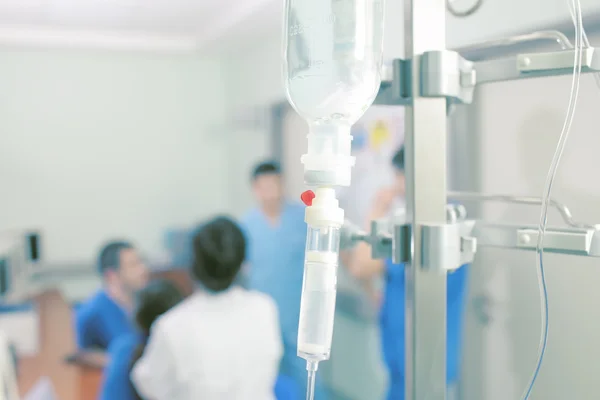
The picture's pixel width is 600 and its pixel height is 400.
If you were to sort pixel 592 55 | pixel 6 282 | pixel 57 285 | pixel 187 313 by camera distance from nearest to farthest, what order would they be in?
pixel 592 55, pixel 187 313, pixel 6 282, pixel 57 285

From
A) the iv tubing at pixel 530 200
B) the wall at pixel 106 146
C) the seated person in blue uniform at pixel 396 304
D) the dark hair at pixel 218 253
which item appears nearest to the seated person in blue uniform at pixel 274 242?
the seated person in blue uniform at pixel 396 304

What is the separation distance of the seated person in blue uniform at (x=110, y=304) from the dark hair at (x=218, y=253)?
3.03 feet

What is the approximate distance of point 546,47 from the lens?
52 cm

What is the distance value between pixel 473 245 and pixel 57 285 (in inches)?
148

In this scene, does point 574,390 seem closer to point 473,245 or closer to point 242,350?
point 473,245

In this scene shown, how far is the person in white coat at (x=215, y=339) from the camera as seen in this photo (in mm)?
1419

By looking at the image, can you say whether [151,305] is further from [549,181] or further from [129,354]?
[549,181]

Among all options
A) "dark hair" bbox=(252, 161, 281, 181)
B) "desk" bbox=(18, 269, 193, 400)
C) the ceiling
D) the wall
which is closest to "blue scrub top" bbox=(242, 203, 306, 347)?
"dark hair" bbox=(252, 161, 281, 181)

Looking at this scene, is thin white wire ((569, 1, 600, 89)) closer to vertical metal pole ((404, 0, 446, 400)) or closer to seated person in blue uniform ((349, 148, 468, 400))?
vertical metal pole ((404, 0, 446, 400))

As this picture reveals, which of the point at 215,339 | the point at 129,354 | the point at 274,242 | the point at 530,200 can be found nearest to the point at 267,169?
the point at 274,242

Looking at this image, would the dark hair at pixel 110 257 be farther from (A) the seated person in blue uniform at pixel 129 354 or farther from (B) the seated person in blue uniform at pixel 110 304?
(A) the seated person in blue uniform at pixel 129 354

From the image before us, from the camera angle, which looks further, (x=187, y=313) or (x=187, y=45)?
(x=187, y=45)

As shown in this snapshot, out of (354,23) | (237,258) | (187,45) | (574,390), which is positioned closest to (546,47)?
(354,23)

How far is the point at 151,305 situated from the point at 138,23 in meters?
2.39
